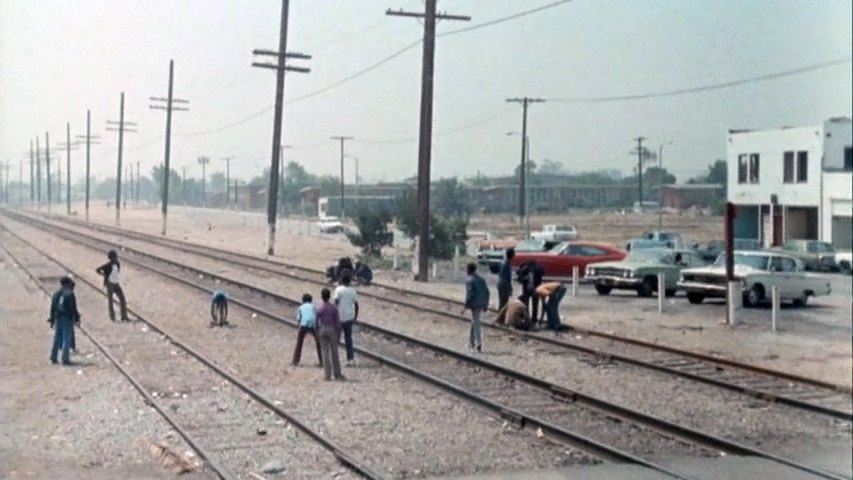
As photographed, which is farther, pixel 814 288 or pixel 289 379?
pixel 814 288

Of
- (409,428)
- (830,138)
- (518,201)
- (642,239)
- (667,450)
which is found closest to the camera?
(830,138)

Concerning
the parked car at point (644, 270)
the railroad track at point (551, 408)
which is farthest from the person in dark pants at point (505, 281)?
the parked car at point (644, 270)

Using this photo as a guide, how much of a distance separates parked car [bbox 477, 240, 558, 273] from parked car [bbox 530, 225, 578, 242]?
3.07ft

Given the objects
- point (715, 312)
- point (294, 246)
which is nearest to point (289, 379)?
point (715, 312)

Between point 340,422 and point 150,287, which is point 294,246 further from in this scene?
point 340,422

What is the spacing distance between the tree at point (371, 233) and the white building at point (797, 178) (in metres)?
19.3

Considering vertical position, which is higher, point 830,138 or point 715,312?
point 830,138

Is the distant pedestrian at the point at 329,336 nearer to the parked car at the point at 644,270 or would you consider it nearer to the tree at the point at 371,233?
the parked car at the point at 644,270

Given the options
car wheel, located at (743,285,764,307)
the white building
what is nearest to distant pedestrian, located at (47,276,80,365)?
the white building

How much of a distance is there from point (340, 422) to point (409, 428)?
29.4 inches

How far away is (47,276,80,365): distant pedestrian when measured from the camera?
14.7m

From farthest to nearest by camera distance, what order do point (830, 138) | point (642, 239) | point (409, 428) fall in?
point (642, 239) < point (409, 428) < point (830, 138)

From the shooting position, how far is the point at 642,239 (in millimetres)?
24672

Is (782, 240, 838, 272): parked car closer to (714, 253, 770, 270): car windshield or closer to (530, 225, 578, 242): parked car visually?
(714, 253, 770, 270): car windshield
